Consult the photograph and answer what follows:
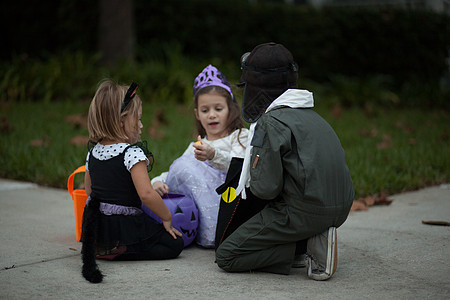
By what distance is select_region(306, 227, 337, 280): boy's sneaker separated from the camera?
2742 mm

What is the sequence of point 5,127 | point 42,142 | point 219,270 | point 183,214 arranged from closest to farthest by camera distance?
point 219,270
point 183,214
point 42,142
point 5,127

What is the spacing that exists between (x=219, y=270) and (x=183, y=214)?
0.52 metres

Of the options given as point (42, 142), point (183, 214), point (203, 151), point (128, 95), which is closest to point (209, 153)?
point (203, 151)

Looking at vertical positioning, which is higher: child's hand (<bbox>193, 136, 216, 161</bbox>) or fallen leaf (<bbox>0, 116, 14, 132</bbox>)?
child's hand (<bbox>193, 136, 216, 161</bbox>)

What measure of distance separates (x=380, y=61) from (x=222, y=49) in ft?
11.9

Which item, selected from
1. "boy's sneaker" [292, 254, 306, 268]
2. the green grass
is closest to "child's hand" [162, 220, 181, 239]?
"boy's sneaker" [292, 254, 306, 268]

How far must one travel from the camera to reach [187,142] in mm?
6281

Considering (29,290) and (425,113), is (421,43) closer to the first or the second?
(425,113)

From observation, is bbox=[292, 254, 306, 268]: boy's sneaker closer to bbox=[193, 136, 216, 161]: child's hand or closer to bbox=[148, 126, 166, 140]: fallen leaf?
bbox=[193, 136, 216, 161]: child's hand

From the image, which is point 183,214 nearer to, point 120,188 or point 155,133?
point 120,188

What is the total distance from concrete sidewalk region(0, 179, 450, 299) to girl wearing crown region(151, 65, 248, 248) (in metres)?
0.28

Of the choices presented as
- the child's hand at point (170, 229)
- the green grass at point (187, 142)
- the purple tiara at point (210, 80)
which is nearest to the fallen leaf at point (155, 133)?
the green grass at point (187, 142)

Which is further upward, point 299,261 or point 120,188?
point 120,188

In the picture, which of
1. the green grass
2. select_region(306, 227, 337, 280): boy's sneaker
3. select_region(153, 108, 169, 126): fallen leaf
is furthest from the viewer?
select_region(153, 108, 169, 126): fallen leaf
